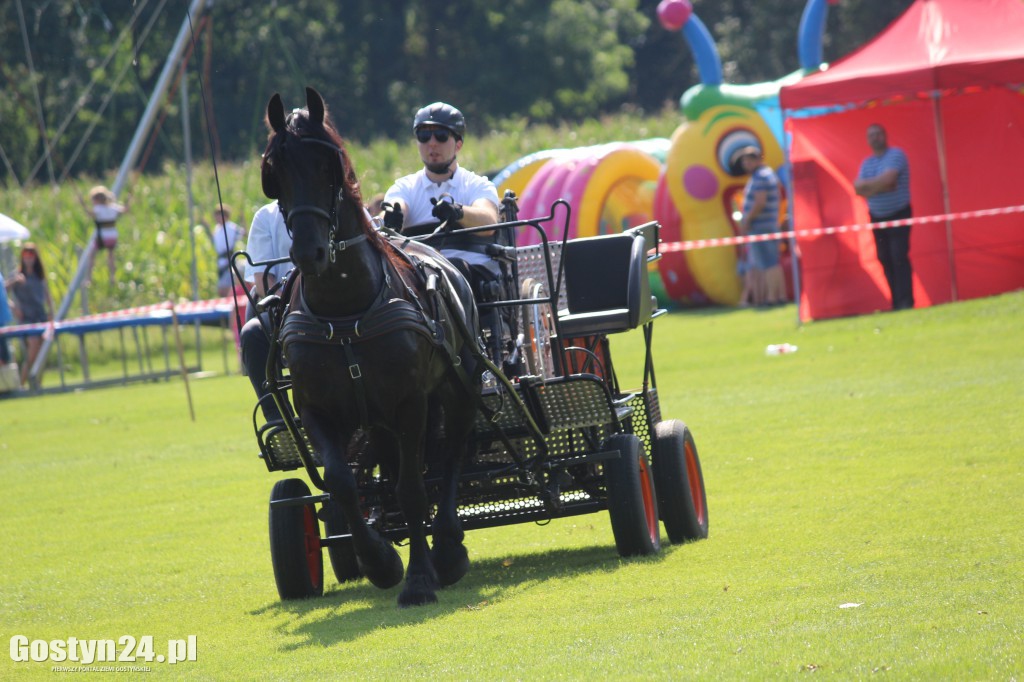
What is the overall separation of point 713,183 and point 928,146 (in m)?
4.51

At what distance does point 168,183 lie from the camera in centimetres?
3719

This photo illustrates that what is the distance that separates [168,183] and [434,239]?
30321mm

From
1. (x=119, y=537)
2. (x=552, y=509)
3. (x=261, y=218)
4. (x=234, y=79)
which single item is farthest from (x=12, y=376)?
(x=234, y=79)

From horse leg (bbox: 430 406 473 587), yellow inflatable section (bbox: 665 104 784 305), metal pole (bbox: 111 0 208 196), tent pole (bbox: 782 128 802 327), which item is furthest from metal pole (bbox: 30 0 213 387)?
horse leg (bbox: 430 406 473 587)

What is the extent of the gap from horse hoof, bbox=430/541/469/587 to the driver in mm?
1432

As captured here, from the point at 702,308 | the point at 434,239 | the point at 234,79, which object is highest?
the point at 234,79

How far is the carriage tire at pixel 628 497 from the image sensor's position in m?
7.47

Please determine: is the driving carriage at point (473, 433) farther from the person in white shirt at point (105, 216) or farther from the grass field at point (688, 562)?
the person in white shirt at point (105, 216)

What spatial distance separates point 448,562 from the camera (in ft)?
24.2

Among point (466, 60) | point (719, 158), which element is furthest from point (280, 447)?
point (466, 60)

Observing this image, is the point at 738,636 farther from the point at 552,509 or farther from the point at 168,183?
the point at 168,183

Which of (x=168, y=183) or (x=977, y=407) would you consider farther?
(x=168, y=183)

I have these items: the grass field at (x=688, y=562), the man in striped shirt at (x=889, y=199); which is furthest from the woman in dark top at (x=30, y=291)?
the man in striped shirt at (x=889, y=199)

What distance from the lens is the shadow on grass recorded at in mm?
6730
